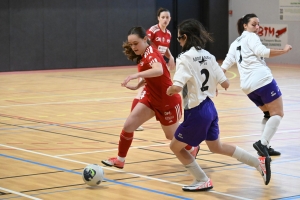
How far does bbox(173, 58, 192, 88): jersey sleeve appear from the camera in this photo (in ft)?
17.4

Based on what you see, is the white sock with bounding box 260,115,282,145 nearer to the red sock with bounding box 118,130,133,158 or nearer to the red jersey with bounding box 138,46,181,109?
the red jersey with bounding box 138,46,181,109

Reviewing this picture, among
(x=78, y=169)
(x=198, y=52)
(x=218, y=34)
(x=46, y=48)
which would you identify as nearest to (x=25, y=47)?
(x=46, y=48)

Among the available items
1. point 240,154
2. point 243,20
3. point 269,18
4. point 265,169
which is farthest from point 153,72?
point 269,18

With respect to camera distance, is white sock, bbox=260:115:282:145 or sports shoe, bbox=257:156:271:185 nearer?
sports shoe, bbox=257:156:271:185

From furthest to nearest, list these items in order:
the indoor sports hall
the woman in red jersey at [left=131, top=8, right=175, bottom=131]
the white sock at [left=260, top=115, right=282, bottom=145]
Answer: the woman in red jersey at [left=131, top=8, right=175, bottom=131], the white sock at [left=260, top=115, right=282, bottom=145], the indoor sports hall

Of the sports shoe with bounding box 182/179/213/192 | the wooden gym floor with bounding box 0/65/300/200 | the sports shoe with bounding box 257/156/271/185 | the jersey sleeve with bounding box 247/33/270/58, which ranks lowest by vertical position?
the wooden gym floor with bounding box 0/65/300/200

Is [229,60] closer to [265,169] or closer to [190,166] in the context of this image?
[265,169]

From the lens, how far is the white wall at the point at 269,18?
73.7 ft

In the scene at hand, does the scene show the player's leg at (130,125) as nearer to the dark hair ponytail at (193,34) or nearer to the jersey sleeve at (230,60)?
the dark hair ponytail at (193,34)

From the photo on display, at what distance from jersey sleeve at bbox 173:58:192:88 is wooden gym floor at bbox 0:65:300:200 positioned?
3.29 ft

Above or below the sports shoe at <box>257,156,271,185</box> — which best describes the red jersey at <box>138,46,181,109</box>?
above

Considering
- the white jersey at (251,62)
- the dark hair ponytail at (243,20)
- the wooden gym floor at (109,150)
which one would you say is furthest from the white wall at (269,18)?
the white jersey at (251,62)

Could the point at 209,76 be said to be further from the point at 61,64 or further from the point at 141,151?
the point at 61,64

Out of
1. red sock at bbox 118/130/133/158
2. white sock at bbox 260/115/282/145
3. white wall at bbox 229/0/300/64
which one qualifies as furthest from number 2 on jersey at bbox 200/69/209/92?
white wall at bbox 229/0/300/64
